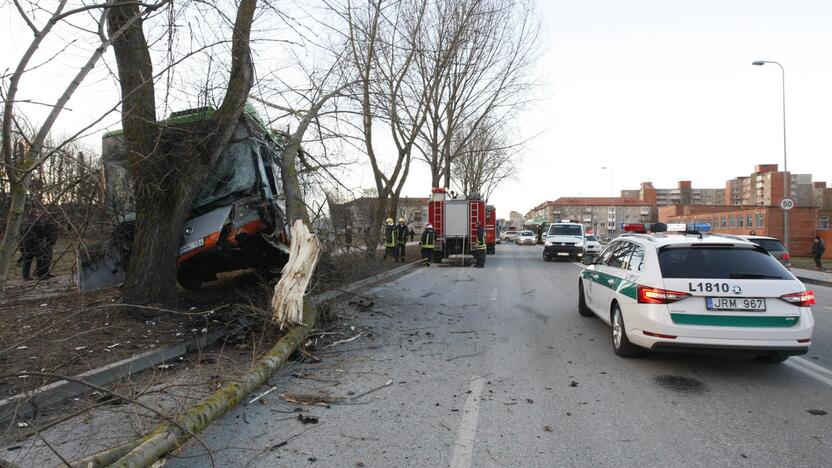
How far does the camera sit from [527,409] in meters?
4.22

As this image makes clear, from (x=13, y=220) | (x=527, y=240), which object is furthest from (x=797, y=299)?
(x=527, y=240)

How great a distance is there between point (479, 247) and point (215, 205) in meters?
13.9

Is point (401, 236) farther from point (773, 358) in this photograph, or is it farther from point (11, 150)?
point (11, 150)

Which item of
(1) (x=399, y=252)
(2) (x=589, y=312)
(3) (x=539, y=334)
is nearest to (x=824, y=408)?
(3) (x=539, y=334)

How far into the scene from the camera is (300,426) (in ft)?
12.7

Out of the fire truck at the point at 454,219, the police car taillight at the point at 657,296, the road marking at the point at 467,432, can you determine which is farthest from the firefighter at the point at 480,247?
the road marking at the point at 467,432

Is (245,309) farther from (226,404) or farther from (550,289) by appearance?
(550,289)

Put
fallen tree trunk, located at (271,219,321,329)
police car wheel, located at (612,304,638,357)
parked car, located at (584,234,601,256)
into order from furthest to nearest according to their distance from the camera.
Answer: parked car, located at (584,234,601,256)
fallen tree trunk, located at (271,219,321,329)
police car wheel, located at (612,304,638,357)

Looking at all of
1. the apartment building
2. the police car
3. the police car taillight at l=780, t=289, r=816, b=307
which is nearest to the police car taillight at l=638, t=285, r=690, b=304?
the police car

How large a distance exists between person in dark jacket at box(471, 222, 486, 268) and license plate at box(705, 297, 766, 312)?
1530 centimetres

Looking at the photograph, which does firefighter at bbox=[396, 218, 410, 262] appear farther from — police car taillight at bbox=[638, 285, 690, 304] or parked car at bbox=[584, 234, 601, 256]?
police car taillight at bbox=[638, 285, 690, 304]

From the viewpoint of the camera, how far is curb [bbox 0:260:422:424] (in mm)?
3959

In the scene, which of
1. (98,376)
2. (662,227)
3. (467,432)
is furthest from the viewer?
(662,227)

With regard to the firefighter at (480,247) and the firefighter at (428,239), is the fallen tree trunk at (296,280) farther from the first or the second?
the firefighter at (480,247)
